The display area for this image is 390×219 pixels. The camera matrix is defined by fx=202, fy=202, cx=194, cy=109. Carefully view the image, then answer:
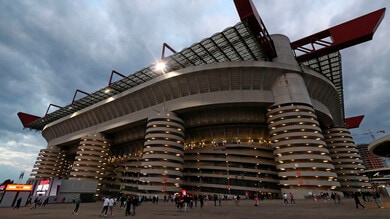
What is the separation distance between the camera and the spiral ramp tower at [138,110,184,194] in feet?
157

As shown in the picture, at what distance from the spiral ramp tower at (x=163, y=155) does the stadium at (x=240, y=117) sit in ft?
0.81

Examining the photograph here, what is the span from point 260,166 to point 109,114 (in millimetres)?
51554

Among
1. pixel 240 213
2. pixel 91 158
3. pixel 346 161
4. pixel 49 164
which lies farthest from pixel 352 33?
pixel 49 164

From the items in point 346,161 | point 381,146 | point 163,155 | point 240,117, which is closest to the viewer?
point 381,146

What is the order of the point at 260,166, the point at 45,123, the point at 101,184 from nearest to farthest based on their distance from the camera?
the point at 260,166 → the point at 101,184 → the point at 45,123

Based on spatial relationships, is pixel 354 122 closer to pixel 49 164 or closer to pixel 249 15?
pixel 249 15

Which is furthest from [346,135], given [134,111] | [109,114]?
[109,114]

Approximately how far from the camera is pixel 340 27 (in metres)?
51.3

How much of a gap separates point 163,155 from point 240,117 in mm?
23561

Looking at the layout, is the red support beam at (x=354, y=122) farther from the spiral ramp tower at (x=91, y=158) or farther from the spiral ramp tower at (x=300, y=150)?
the spiral ramp tower at (x=91, y=158)

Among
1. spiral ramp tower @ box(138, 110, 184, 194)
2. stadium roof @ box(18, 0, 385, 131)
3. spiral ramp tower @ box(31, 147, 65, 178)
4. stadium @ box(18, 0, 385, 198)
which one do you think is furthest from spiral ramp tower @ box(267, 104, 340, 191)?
spiral ramp tower @ box(31, 147, 65, 178)

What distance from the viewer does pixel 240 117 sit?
56.9 meters

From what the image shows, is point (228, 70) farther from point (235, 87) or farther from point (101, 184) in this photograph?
point (101, 184)

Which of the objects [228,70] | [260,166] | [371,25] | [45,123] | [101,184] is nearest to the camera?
[371,25]
